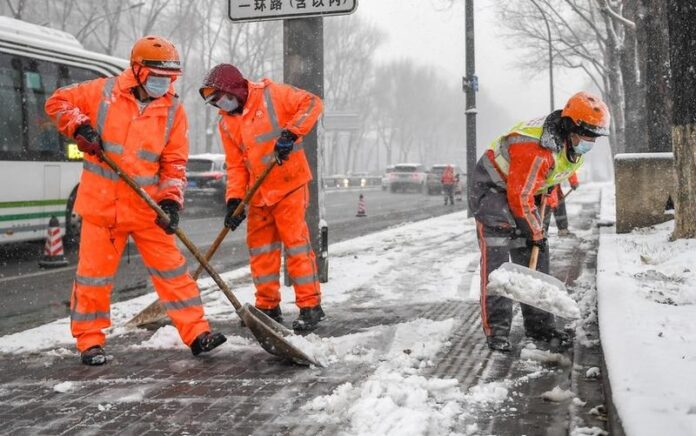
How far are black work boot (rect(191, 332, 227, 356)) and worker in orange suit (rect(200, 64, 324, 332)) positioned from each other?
0.81 metres

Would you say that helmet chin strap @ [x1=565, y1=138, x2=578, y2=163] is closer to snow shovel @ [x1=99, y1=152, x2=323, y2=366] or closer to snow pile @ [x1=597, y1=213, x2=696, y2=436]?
snow pile @ [x1=597, y1=213, x2=696, y2=436]

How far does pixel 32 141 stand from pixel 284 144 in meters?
6.82

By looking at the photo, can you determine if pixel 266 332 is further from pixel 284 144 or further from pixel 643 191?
pixel 643 191

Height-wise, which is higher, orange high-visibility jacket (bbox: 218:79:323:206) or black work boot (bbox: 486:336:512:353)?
orange high-visibility jacket (bbox: 218:79:323:206)

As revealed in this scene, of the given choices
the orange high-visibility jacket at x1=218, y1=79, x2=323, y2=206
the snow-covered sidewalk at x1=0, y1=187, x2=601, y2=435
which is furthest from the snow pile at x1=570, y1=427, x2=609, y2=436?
the orange high-visibility jacket at x1=218, y1=79, x2=323, y2=206

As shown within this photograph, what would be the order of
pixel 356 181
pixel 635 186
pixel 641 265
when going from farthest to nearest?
pixel 356 181, pixel 635 186, pixel 641 265

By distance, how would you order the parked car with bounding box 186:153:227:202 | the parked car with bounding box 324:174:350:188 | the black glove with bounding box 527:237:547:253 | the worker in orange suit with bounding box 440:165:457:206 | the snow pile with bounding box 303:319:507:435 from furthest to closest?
the parked car with bounding box 324:174:350:188 < the worker in orange suit with bounding box 440:165:457:206 < the parked car with bounding box 186:153:227:202 < the black glove with bounding box 527:237:547:253 < the snow pile with bounding box 303:319:507:435

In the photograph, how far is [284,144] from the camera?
4.68 meters

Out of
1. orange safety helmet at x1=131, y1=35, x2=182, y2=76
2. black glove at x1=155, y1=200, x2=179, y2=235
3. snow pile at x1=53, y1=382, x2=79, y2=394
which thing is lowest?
snow pile at x1=53, y1=382, x2=79, y2=394

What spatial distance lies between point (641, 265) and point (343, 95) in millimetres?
55297

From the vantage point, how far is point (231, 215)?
5023 mm

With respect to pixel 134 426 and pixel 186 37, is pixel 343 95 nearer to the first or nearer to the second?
pixel 186 37

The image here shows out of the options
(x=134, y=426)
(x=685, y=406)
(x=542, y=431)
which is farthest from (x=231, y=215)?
(x=685, y=406)

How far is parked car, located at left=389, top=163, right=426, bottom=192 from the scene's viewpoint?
1437 inches
